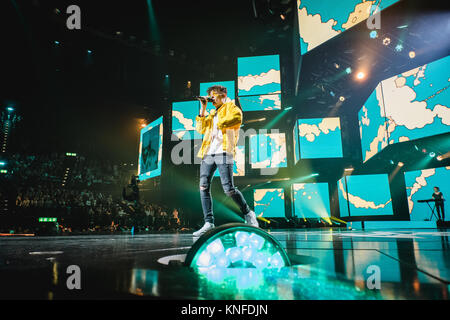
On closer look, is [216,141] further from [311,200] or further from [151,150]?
[311,200]

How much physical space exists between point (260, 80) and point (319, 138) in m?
3.26

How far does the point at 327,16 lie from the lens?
5754mm

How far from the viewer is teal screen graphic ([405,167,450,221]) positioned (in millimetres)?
8250

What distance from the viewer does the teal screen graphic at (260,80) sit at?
9.12 meters

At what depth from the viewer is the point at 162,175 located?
1130 centimetres

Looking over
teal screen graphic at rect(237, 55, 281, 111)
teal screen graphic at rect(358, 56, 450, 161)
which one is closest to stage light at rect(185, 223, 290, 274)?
teal screen graphic at rect(358, 56, 450, 161)

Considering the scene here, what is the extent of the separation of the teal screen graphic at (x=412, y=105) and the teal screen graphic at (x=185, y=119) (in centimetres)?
690

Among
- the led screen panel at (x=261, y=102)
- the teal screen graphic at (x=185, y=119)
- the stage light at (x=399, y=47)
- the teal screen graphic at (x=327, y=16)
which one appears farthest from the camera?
the teal screen graphic at (x=185, y=119)

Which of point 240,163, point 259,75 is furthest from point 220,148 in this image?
point 240,163

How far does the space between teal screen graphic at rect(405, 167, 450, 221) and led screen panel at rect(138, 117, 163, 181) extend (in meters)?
10.2

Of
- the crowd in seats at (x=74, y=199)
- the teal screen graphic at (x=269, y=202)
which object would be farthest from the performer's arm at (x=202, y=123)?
the teal screen graphic at (x=269, y=202)

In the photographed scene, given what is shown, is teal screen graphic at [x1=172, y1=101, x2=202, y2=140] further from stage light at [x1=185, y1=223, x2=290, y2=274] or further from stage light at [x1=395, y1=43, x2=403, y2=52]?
stage light at [x1=185, y1=223, x2=290, y2=274]

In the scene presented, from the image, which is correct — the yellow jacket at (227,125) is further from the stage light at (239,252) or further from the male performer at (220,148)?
the stage light at (239,252)
